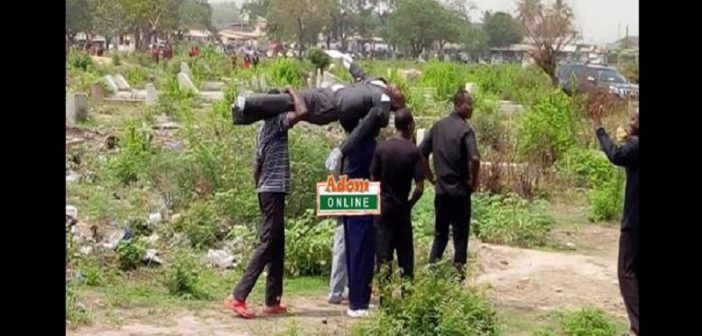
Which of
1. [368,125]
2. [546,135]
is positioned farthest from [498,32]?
[368,125]

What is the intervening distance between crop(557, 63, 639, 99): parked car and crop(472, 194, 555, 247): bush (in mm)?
5687

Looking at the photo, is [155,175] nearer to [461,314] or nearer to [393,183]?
[393,183]

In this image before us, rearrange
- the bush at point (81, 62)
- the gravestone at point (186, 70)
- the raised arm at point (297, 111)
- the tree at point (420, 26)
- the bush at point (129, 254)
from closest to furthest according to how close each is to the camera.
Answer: the raised arm at point (297, 111) < the bush at point (129, 254) < the gravestone at point (186, 70) < the bush at point (81, 62) < the tree at point (420, 26)

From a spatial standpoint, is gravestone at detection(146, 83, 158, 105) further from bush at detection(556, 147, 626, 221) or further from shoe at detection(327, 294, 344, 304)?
shoe at detection(327, 294, 344, 304)

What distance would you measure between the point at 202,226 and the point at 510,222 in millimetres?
2776

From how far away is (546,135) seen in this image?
13766 millimetres

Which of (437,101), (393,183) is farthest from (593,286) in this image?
(437,101)

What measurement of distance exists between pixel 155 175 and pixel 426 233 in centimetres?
303

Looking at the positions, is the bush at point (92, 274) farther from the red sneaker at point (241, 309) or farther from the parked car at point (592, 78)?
the parked car at point (592, 78)

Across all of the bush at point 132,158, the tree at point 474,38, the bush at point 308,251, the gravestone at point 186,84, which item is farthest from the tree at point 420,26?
the bush at point 308,251

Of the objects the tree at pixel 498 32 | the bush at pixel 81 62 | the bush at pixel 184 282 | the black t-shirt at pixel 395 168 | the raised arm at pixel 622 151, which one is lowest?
the bush at pixel 184 282

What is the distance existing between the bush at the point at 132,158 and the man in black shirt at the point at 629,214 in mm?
6587

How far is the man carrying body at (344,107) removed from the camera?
667 centimetres
